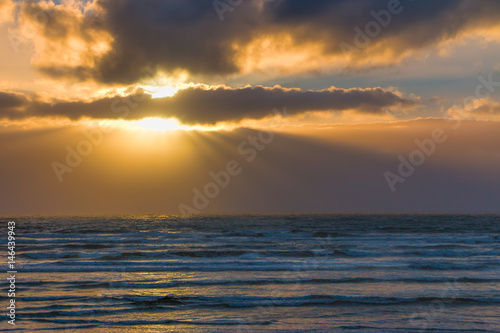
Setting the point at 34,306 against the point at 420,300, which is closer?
the point at 34,306

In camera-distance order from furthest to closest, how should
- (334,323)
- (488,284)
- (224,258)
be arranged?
(224,258), (488,284), (334,323)

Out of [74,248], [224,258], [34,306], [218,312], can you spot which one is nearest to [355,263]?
[224,258]

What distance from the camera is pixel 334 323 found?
1386 centimetres

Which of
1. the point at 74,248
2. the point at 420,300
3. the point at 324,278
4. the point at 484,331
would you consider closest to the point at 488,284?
the point at 420,300

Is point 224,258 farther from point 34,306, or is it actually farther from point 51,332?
point 51,332

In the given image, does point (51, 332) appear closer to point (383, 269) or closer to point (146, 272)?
point (146, 272)

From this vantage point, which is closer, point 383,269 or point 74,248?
point 383,269

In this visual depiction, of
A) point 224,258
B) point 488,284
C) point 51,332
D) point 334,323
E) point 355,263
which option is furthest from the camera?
point 224,258

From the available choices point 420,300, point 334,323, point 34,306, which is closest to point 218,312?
point 334,323

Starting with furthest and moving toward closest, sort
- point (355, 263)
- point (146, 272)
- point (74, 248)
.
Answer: point (74, 248) < point (355, 263) < point (146, 272)

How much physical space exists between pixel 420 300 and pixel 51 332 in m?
12.7

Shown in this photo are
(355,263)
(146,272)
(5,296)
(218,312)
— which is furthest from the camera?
(355,263)

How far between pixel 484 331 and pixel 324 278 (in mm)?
9989

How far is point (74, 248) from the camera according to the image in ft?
131
